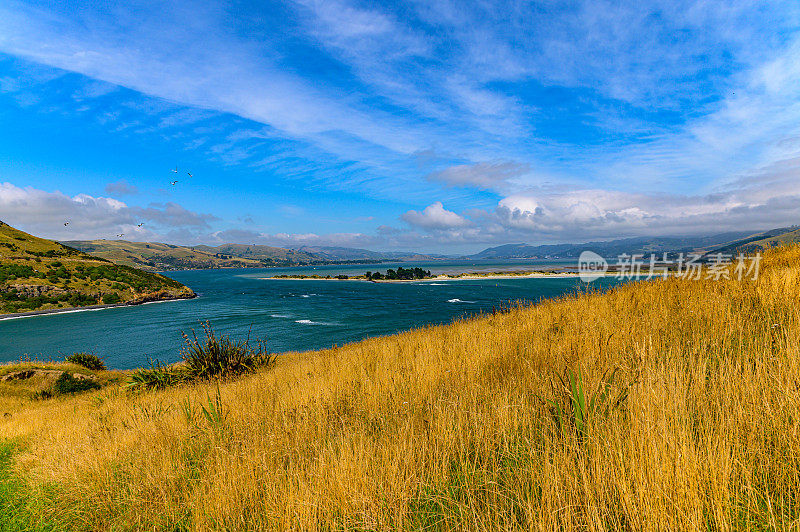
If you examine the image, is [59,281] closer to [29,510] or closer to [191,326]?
[191,326]

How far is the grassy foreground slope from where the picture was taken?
5.74 feet

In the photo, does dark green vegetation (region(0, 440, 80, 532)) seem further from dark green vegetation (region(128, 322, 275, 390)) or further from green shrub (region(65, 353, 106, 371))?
green shrub (region(65, 353, 106, 371))

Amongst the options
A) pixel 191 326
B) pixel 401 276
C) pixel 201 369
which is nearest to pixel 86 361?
pixel 201 369

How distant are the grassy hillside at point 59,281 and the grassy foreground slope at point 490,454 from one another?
63026 millimetres

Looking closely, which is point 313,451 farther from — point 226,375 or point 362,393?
point 226,375

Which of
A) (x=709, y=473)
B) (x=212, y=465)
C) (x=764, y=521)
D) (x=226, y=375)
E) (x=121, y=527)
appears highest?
(x=709, y=473)

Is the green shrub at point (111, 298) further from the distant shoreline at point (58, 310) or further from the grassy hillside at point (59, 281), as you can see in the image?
the distant shoreline at point (58, 310)

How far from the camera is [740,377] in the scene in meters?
2.64

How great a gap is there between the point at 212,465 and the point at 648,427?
3534 mm

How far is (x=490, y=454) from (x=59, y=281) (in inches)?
2948

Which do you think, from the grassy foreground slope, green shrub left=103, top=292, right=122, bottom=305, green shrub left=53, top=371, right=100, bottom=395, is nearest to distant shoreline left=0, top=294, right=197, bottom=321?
green shrub left=103, top=292, right=122, bottom=305

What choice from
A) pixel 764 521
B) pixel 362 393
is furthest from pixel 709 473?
pixel 362 393

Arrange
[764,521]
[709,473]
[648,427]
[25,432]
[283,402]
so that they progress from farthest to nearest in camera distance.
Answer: [25,432] → [283,402] → [648,427] → [709,473] → [764,521]

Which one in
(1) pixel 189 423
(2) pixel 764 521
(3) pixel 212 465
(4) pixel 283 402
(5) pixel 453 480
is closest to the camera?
(2) pixel 764 521
